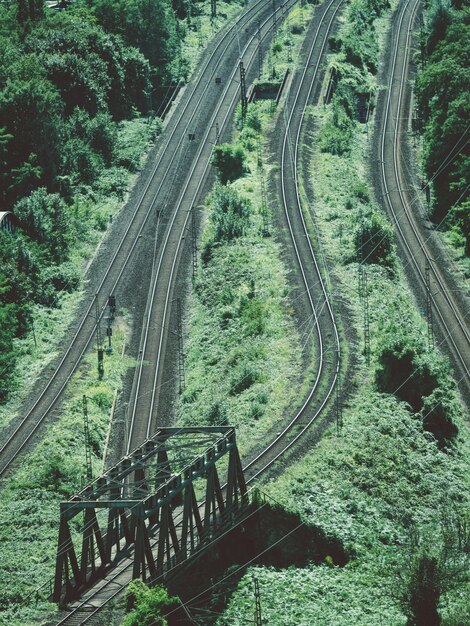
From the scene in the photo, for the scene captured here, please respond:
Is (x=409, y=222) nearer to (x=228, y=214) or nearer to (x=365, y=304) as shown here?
(x=228, y=214)

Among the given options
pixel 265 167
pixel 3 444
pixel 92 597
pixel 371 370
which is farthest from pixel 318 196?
pixel 92 597

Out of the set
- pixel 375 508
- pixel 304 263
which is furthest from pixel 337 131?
pixel 375 508

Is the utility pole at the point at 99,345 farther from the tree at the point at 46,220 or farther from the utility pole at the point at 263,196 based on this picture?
the utility pole at the point at 263,196

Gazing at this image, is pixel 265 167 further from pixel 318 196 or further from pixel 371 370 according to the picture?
pixel 371 370

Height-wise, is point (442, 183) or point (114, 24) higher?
point (114, 24)

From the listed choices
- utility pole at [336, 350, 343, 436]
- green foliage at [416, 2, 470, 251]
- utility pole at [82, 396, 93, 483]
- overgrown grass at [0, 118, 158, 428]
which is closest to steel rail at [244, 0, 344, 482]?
utility pole at [336, 350, 343, 436]

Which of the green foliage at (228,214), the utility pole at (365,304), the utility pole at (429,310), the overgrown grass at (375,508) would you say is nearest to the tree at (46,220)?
the green foliage at (228,214)
